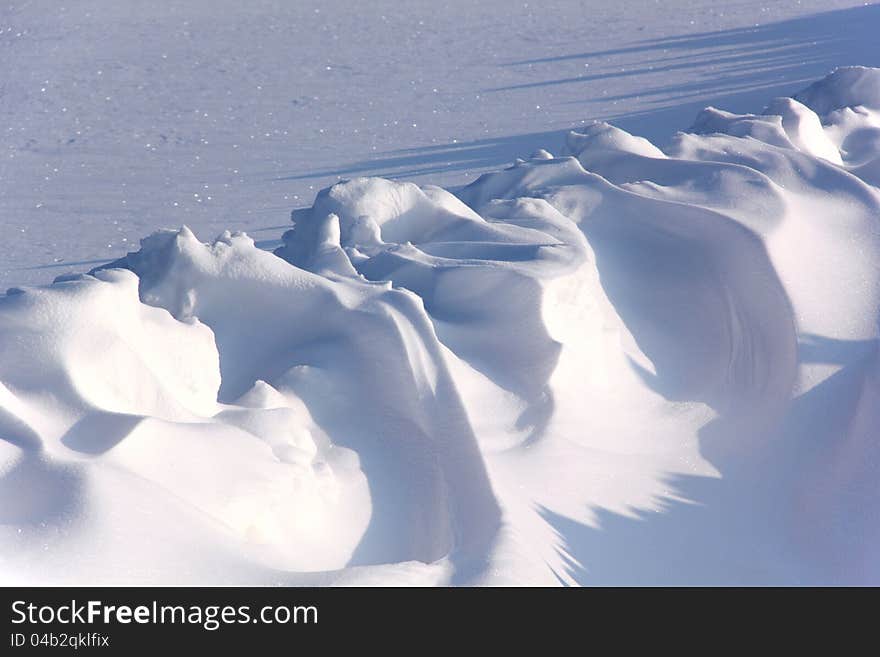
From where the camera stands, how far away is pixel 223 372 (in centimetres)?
258

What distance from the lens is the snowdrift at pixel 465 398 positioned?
197 cm

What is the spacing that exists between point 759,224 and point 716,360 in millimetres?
452

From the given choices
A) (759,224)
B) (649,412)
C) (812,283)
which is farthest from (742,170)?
(649,412)

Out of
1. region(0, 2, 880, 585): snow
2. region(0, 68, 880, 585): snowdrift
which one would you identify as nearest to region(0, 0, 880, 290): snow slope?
region(0, 2, 880, 585): snow

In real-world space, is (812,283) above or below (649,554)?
above

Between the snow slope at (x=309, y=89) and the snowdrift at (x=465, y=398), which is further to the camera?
the snow slope at (x=309, y=89)

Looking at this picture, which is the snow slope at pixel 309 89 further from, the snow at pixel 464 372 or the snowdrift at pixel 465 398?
the snowdrift at pixel 465 398

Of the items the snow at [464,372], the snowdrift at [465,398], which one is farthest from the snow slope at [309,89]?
the snowdrift at [465,398]

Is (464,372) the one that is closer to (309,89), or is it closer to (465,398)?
(465,398)

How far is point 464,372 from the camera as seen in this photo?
8.25 feet

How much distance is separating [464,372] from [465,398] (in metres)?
0.09

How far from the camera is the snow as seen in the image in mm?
2006

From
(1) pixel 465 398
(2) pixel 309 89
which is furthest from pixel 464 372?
(2) pixel 309 89

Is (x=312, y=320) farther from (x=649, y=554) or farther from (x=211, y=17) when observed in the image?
(x=211, y=17)
